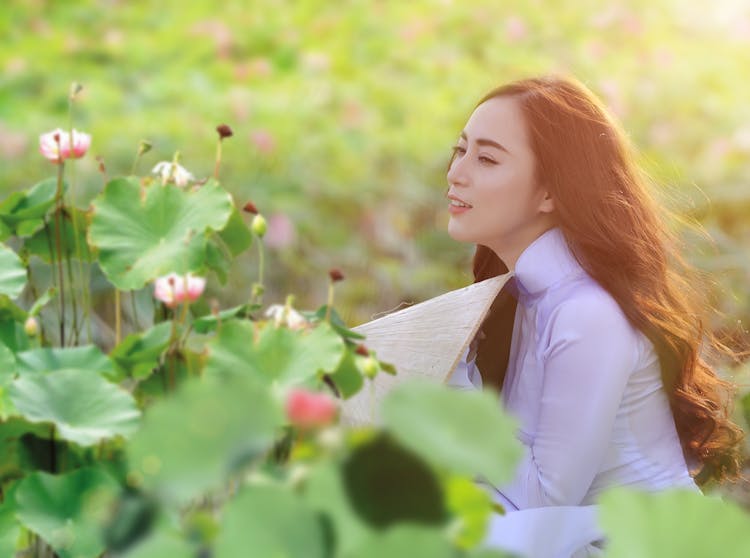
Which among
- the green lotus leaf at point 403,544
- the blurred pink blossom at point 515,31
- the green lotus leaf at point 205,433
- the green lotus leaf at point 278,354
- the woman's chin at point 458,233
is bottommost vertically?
the blurred pink blossom at point 515,31

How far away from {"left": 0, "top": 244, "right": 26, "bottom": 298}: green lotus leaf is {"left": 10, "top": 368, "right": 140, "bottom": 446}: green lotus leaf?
0.49ft

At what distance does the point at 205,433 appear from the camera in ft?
1.47

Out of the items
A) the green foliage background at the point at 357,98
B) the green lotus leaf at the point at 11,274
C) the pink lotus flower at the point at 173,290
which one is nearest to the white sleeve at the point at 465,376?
the pink lotus flower at the point at 173,290

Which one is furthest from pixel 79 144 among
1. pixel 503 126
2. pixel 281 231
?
pixel 281 231

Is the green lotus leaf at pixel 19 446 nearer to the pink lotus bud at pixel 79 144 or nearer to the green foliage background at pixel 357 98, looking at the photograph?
the pink lotus bud at pixel 79 144

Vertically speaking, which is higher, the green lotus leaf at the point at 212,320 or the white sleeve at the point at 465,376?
the green lotus leaf at the point at 212,320

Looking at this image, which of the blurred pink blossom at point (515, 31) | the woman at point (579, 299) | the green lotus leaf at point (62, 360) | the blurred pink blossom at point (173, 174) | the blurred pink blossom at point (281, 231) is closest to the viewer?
the green lotus leaf at point (62, 360)

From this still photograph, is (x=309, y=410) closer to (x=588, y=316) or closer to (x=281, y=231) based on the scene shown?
(x=588, y=316)

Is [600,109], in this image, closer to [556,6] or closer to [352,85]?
[352,85]

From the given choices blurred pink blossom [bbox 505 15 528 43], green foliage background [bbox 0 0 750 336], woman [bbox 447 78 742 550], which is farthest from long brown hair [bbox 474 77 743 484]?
blurred pink blossom [bbox 505 15 528 43]

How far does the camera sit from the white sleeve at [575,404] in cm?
112

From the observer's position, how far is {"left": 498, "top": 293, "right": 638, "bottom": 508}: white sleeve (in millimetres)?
1121

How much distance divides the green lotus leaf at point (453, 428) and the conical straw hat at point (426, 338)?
2.03 feet

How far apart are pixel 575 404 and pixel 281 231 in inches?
77.9
